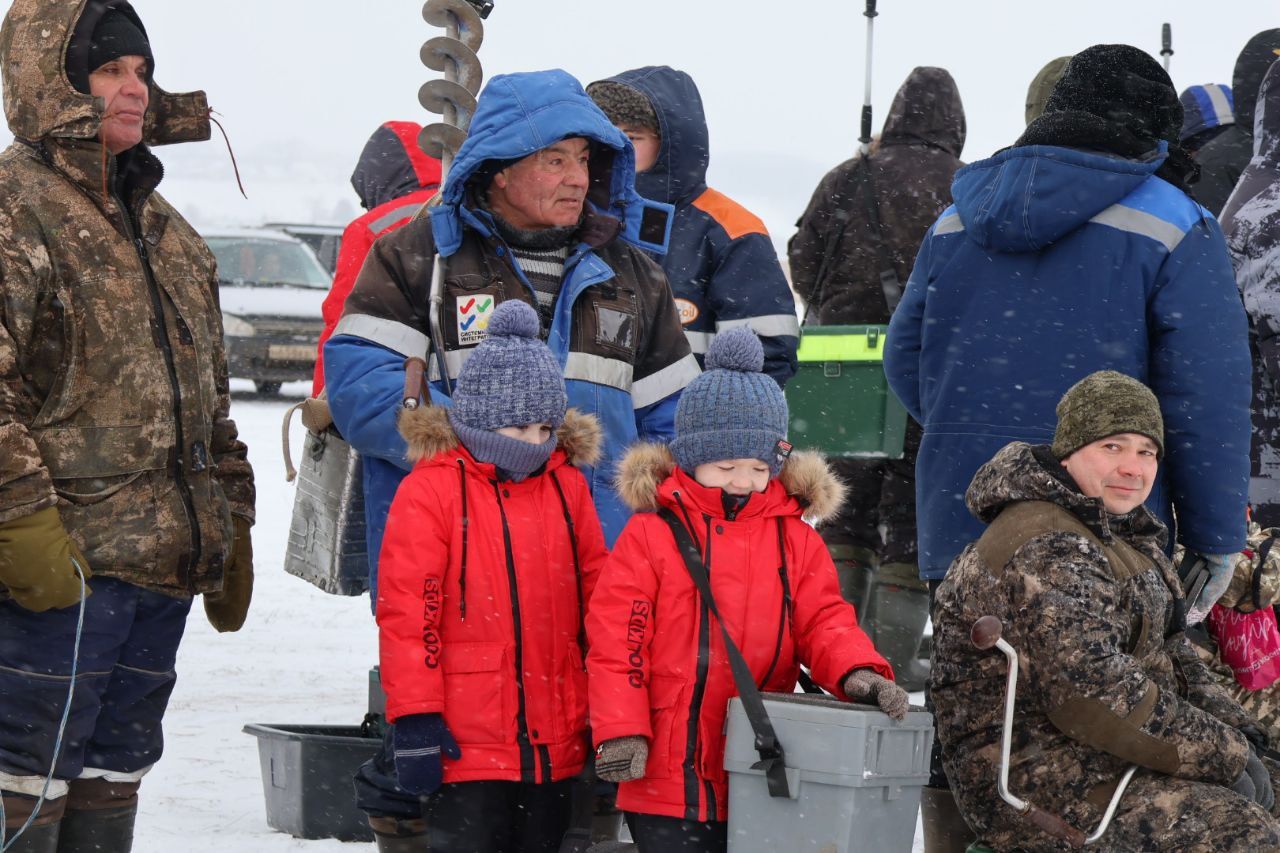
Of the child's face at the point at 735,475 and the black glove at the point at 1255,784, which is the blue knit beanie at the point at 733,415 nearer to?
the child's face at the point at 735,475

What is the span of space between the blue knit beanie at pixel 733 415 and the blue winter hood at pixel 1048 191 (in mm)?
684

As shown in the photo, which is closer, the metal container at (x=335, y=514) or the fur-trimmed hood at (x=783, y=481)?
the fur-trimmed hood at (x=783, y=481)

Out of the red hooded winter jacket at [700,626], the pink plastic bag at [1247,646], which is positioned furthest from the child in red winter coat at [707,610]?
the pink plastic bag at [1247,646]

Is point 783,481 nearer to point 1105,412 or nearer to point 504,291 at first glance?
point 1105,412

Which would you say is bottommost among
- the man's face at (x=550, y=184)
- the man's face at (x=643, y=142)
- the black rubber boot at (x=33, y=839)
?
the black rubber boot at (x=33, y=839)

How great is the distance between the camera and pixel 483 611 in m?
3.50

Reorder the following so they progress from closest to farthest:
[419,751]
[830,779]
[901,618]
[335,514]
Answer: [830,779]
[419,751]
[335,514]
[901,618]

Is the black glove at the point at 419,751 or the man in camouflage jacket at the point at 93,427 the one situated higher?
the man in camouflage jacket at the point at 93,427

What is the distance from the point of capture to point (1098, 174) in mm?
3807

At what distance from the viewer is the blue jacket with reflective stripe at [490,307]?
150 inches

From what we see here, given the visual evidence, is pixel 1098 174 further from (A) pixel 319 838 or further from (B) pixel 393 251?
(A) pixel 319 838

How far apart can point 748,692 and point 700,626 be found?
22cm

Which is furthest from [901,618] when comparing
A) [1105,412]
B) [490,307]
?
[490,307]

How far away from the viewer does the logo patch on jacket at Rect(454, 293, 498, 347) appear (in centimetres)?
384
